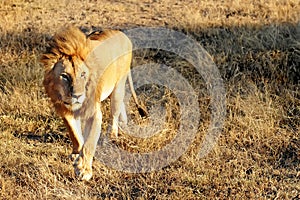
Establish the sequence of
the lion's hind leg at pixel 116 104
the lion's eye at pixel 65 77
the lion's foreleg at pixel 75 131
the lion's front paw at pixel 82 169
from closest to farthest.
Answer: the lion's eye at pixel 65 77, the lion's front paw at pixel 82 169, the lion's foreleg at pixel 75 131, the lion's hind leg at pixel 116 104

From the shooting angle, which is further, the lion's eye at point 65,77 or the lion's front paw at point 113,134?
the lion's front paw at point 113,134

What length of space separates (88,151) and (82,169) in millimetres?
149

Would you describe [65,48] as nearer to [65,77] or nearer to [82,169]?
[65,77]

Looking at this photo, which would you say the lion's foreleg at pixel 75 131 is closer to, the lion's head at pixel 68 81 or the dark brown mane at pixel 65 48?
the lion's head at pixel 68 81

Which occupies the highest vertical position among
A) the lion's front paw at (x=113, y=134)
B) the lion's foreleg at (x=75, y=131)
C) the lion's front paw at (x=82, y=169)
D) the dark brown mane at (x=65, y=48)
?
the dark brown mane at (x=65, y=48)

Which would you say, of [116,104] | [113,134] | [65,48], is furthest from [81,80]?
[113,134]

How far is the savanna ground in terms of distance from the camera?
3.96 m

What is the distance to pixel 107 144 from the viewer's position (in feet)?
15.4

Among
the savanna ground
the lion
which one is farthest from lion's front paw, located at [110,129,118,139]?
the lion

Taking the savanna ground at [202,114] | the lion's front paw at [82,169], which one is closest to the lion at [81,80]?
the lion's front paw at [82,169]

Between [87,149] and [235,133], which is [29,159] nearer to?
[87,149]

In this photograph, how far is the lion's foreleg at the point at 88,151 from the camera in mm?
3906

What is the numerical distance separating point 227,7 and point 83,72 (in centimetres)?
559

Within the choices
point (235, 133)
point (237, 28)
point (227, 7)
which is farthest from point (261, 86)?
point (227, 7)
